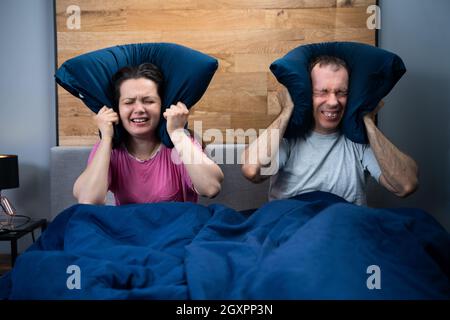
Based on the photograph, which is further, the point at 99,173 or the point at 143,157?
the point at 143,157

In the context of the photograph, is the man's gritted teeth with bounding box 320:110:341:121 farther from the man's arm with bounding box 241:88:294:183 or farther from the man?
the man's arm with bounding box 241:88:294:183

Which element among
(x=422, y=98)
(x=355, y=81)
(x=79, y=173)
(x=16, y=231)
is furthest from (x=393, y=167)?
(x=16, y=231)

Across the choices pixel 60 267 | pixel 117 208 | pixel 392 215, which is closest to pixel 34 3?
pixel 117 208

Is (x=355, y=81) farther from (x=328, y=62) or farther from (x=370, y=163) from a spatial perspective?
(x=370, y=163)

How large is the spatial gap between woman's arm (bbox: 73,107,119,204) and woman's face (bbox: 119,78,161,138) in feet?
0.18

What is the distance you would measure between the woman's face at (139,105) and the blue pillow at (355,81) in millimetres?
427

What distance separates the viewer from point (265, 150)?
1.51 m

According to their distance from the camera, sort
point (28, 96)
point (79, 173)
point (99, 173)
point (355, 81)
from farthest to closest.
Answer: point (28, 96)
point (79, 173)
point (355, 81)
point (99, 173)

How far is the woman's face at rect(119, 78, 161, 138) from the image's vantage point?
1465 millimetres

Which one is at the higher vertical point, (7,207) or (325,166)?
(325,166)

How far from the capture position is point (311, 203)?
129 centimetres

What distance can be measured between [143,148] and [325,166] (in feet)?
2.07

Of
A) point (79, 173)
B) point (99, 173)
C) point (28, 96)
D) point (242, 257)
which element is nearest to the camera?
point (242, 257)

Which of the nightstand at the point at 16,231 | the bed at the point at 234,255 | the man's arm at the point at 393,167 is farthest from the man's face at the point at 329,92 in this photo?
the nightstand at the point at 16,231
